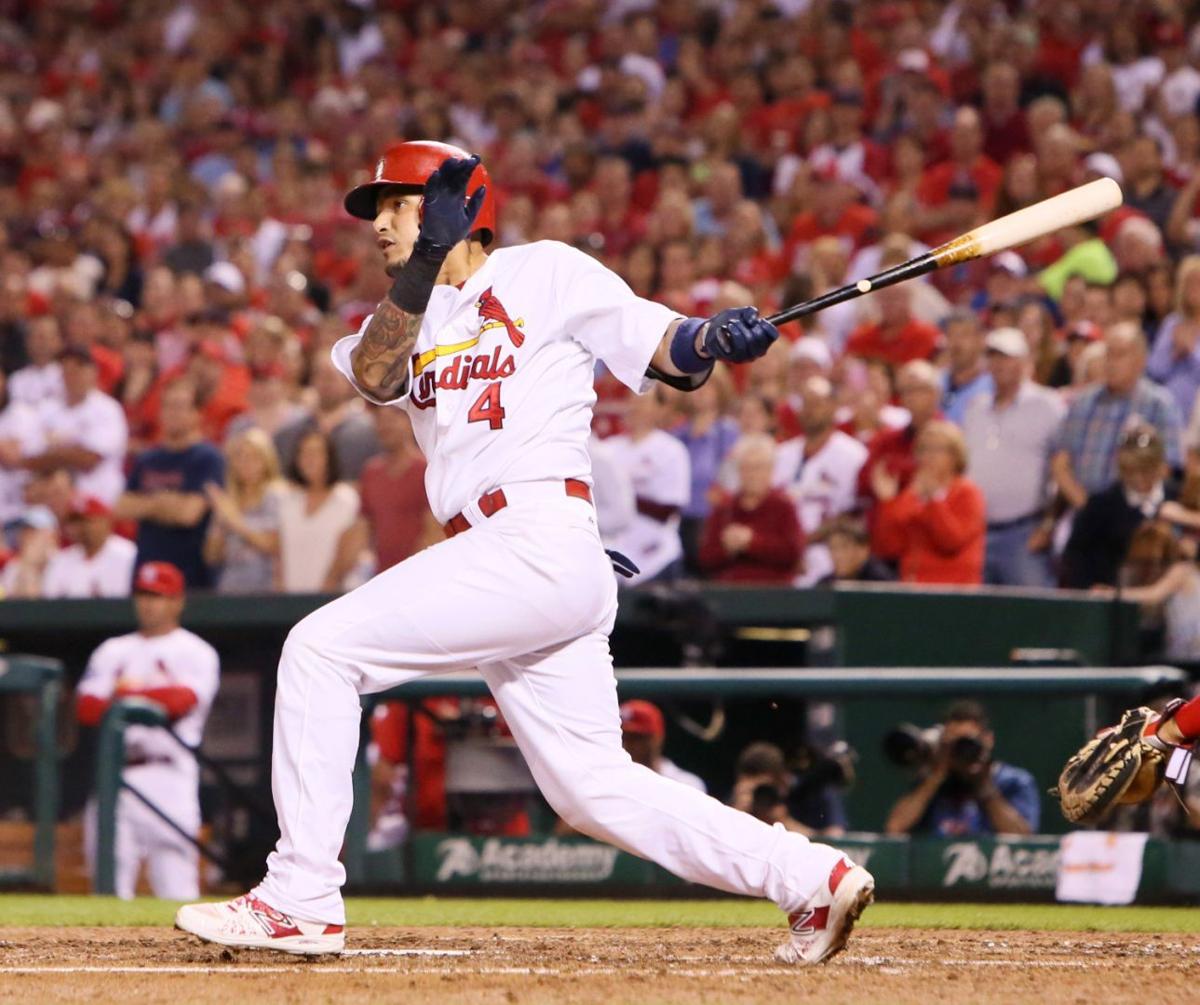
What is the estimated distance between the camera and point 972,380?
9.94 metres

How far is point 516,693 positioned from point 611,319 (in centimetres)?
85

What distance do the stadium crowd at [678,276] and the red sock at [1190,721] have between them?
3.09 metres

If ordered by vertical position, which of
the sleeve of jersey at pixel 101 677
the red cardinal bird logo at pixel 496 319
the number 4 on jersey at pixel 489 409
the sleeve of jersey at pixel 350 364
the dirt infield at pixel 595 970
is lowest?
the dirt infield at pixel 595 970

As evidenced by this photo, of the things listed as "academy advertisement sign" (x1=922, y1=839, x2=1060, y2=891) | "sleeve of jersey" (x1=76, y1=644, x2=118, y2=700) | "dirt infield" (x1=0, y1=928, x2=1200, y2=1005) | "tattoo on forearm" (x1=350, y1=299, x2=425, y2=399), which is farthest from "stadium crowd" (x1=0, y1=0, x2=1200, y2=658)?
"tattoo on forearm" (x1=350, y1=299, x2=425, y2=399)

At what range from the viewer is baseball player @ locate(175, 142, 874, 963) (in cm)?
451

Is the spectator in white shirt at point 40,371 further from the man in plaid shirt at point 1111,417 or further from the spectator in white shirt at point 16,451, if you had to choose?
the man in plaid shirt at point 1111,417

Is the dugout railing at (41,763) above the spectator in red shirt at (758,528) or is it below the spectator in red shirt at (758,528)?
below

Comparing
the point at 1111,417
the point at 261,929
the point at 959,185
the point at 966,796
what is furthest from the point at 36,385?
the point at 261,929

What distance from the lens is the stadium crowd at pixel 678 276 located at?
9.25 metres

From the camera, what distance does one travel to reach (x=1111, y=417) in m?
8.98

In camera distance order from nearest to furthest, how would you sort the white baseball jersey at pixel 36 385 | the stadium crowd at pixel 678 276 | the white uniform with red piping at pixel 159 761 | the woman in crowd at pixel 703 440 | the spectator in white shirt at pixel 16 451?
the white uniform with red piping at pixel 159 761
the stadium crowd at pixel 678 276
the woman in crowd at pixel 703 440
the spectator in white shirt at pixel 16 451
the white baseball jersey at pixel 36 385

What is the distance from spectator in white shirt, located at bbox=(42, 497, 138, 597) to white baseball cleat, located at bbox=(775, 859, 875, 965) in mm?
6183

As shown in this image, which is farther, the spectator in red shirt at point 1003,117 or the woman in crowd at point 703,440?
the spectator in red shirt at point 1003,117

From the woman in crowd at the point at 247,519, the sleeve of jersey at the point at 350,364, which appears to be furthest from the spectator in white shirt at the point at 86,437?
the sleeve of jersey at the point at 350,364
